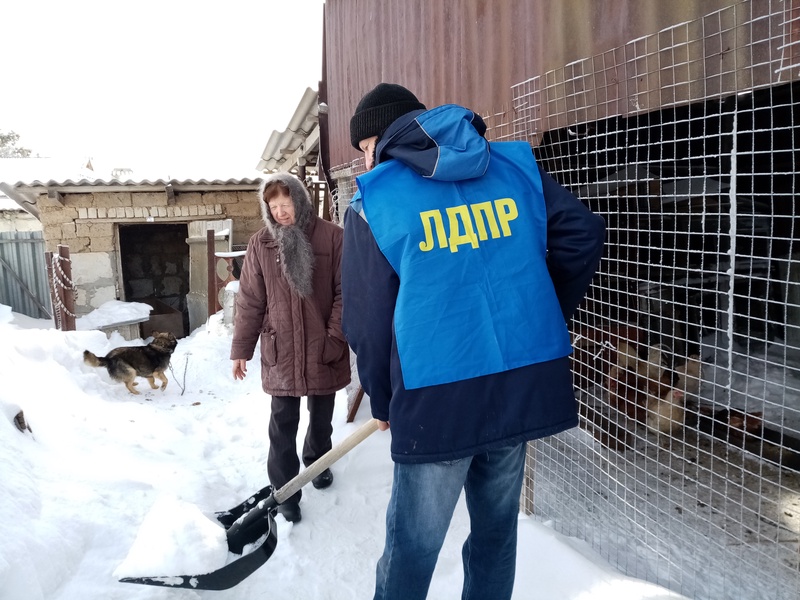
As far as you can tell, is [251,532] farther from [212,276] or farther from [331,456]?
[212,276]

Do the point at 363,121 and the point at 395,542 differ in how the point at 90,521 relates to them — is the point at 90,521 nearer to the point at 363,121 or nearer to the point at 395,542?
the point at 395,542

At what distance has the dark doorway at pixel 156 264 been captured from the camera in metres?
13.5

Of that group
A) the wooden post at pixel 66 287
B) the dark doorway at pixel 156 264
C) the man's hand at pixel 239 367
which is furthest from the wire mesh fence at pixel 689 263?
the dark doorway at pixel 156 264

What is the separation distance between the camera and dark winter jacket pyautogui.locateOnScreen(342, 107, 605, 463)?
4.69ft

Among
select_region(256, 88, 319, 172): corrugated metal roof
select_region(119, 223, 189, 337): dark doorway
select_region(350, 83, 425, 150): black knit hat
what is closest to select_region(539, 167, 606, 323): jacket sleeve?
select_region(350, 83, 425, 150): black knit hat

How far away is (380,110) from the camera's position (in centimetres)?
184

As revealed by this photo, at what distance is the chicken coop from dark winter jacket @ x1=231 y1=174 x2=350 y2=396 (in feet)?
3.82

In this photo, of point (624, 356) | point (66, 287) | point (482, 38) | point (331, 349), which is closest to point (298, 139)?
point (66, 287)

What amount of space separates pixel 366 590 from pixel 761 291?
3.10 m

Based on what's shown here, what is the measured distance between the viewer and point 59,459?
3.20m

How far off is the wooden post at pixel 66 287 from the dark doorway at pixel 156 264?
517 cm

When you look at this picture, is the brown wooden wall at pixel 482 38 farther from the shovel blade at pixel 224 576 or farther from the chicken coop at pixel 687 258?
the shovel blade at pixel 224 576

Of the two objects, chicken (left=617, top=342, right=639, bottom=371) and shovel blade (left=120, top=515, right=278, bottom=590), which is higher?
chicken (left=617, top=342, right=639, bottom=371)

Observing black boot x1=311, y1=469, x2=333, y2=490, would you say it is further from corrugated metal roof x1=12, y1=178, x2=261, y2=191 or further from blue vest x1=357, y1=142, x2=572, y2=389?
corrugated metal roof x1=12, y1=178, x2=261, y2=191
